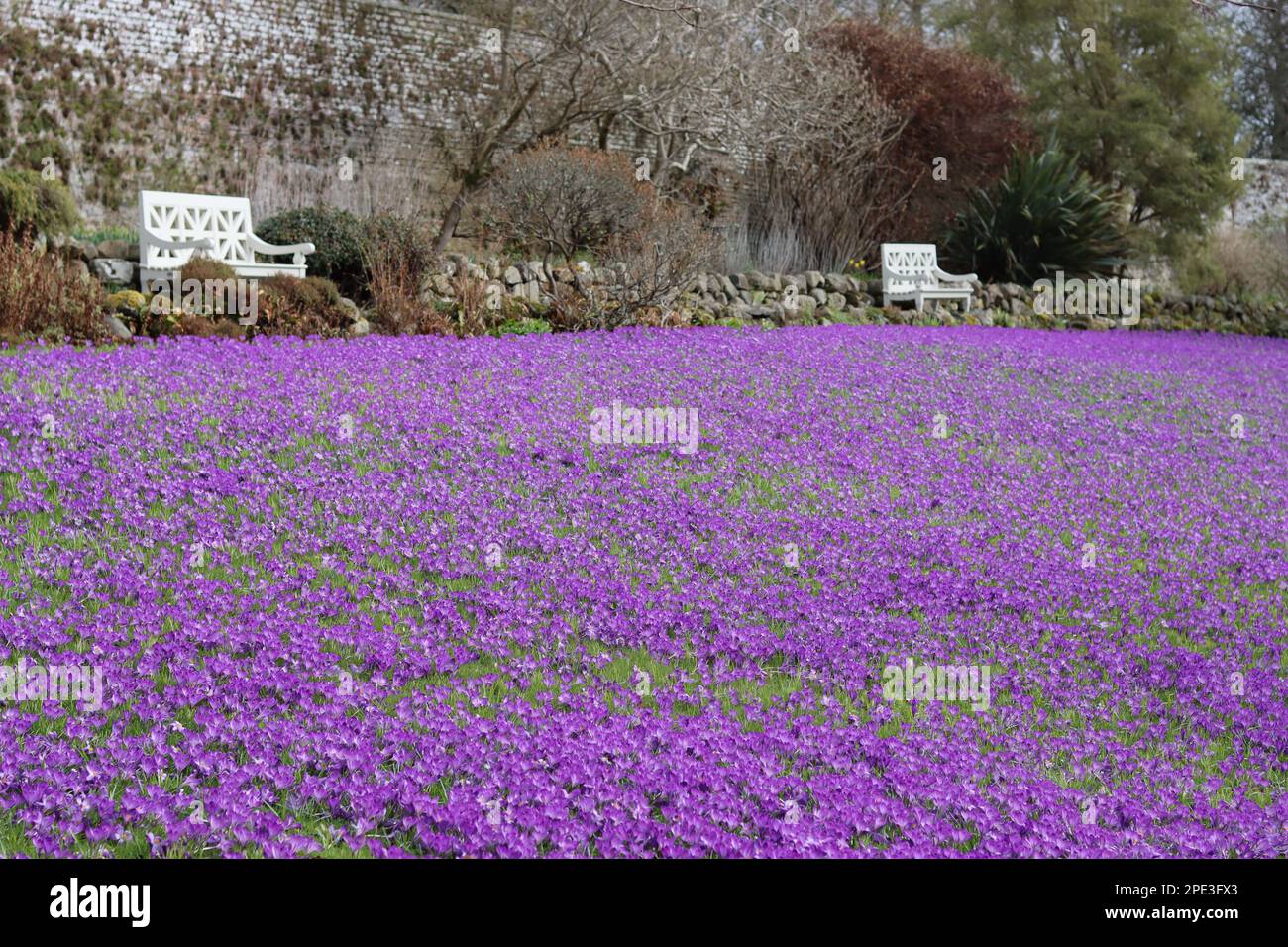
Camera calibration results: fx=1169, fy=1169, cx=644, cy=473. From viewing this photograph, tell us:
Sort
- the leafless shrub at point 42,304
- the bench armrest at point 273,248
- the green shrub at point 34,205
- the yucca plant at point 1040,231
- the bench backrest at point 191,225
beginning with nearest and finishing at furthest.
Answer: the leafless shrub at point 42,304 → the bench backrest at point 191,225 → the bench armrest at point 273,248 → the green shrub at point 34,205 → the yucca plant at point 1040,231

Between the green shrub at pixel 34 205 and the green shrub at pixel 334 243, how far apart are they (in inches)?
96.6

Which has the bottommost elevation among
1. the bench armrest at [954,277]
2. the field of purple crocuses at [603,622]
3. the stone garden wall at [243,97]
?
the field of purple crocuses at [603,622]

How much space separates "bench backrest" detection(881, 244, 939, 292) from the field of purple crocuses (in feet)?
23.7

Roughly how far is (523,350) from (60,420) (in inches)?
156

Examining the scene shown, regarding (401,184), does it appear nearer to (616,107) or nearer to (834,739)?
(616,107)

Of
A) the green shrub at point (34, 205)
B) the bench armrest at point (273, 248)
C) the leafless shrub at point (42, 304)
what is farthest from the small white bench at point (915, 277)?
the green shrub at point (34, 205)

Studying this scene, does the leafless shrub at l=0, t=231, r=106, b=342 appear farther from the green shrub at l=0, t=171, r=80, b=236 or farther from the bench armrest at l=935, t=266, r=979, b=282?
the bench armrest at l=935, t=266, r=979, b=282

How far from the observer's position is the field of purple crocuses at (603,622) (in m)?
3.11

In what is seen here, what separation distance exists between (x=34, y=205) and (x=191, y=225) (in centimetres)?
159

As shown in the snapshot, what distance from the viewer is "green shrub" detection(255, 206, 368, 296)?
12.1 metres

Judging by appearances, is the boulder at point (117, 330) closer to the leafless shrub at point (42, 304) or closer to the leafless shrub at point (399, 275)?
the leafless shrub at point (42, 304)

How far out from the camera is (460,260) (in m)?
12.0

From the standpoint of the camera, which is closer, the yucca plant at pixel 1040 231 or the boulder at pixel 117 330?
the boulder at pixel 117 330

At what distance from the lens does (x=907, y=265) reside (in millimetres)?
16547
